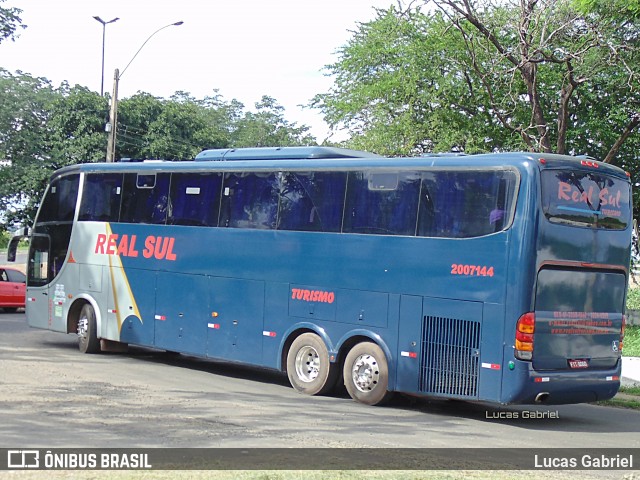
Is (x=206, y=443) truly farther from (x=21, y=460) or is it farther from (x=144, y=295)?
(x=144, y=295)

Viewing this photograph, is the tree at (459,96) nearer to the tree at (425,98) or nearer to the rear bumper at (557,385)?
the tree at (425,98)

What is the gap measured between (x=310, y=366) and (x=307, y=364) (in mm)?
78

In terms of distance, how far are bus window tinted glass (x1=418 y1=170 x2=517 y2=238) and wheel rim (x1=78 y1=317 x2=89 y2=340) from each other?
8.91m

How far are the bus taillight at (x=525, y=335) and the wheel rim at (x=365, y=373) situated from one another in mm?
2427

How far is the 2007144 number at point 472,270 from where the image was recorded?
1297 cm

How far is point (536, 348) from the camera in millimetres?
12773

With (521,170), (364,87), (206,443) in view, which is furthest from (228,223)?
(364,87)

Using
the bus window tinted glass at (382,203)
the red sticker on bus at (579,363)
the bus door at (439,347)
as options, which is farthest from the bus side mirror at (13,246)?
the red sticker on bus at (579,363)

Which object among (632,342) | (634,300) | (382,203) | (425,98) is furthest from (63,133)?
(382,203)

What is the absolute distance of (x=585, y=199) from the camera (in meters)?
13.3

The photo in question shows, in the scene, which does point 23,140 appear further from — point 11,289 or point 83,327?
point 83,327

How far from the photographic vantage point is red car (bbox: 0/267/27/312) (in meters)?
29.8

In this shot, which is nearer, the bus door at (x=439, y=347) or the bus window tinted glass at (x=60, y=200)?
the bus door at (x=439, y=347)

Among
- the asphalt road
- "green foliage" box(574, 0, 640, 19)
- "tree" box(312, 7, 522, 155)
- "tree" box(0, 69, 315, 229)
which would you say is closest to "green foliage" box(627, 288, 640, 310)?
"tree" box(312, 7, 522, 155)
